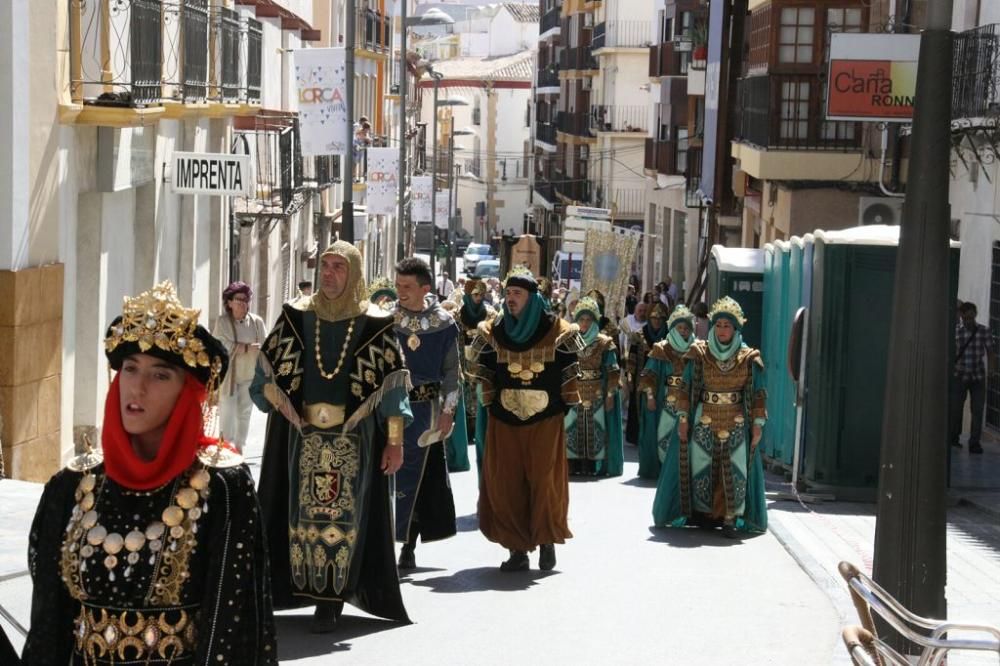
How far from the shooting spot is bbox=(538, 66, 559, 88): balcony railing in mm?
82250

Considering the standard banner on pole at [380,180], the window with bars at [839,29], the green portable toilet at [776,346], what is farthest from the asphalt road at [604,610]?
the standard banner on pole at [380,180]

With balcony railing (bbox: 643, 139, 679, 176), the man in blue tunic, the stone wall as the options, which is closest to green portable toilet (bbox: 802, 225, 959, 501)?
the man in blue tunic

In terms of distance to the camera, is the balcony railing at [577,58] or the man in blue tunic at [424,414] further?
the balcony railing at [577,58]

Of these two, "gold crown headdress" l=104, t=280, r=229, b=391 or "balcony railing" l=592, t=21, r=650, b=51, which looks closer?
"gold crown headdress" l=104, t=280, r=229, b=391

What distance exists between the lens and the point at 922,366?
798 centimetres

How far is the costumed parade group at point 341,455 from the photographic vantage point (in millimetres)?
4949

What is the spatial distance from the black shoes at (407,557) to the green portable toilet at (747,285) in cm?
871

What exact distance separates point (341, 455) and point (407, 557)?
87.0 inches

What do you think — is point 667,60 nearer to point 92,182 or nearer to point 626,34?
point 626,34

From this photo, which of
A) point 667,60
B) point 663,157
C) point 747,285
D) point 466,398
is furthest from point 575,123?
point 466,398

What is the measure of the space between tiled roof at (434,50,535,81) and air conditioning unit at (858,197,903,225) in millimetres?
79795

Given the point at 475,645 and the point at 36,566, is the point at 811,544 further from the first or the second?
the point at 36,566

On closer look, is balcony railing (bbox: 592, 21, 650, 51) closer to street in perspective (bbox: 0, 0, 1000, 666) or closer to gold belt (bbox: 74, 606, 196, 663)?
street in perspective (bbox: 0, 0, 1000, 666)

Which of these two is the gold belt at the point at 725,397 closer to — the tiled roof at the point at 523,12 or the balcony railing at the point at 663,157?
the balcony railing at the point at 663,157
